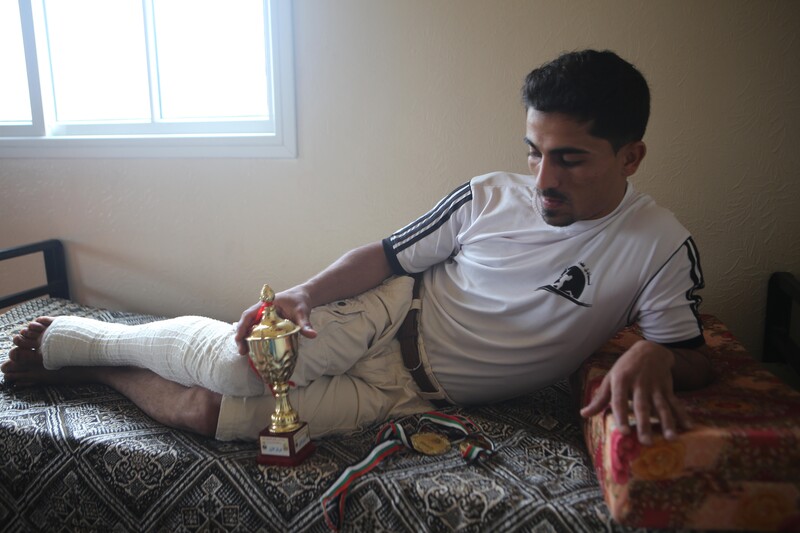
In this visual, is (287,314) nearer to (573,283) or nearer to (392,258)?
(392,258)

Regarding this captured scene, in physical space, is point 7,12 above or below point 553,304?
above

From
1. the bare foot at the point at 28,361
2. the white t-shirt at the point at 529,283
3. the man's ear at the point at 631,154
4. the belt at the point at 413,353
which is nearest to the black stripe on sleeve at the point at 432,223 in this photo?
the white t-shirt at the point at 529,283

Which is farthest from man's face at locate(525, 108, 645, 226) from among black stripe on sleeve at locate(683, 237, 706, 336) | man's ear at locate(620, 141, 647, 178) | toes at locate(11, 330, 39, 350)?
toes at locate(11, 330, 39, 350)

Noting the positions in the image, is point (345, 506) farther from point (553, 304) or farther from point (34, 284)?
point (34, 284)

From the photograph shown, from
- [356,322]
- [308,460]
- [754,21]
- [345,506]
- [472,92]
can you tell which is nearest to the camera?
[345,506]

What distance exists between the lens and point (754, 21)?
1451 millimetres

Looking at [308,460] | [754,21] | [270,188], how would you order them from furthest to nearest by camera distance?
[270,188], [754,21], [308,460]

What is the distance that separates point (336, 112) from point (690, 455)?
4.58 ft

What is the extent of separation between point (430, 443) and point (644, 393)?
1.45ft

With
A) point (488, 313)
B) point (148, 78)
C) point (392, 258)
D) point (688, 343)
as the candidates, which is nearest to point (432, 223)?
point (392, 258)

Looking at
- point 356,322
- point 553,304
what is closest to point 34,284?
point 356,322

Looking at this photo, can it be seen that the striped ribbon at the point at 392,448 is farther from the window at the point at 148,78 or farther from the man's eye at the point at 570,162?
the window at the point at 148,78

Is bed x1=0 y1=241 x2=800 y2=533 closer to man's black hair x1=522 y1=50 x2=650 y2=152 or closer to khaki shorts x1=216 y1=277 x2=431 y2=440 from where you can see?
khaki shorts x1=216 y1=277 x2=431 y2=440

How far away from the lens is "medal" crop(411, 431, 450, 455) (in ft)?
3.74
